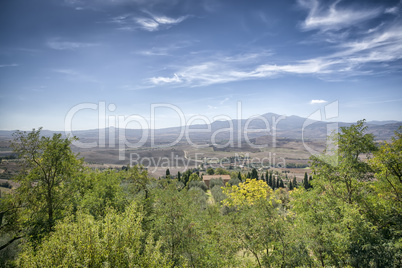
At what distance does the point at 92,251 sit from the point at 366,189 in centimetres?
1558

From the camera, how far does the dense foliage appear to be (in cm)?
794

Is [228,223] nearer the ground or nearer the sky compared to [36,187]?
nearer the ground

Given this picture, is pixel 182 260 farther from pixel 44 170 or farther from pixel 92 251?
pixel 44 170

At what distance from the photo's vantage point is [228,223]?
12.0 meters

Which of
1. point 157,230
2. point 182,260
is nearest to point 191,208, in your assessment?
point 157,230

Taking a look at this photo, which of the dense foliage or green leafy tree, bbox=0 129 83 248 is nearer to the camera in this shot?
the dense foliage

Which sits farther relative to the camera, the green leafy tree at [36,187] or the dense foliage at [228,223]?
the green leafy tree at [36,187]

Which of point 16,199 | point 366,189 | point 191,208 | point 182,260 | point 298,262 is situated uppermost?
point 366,189

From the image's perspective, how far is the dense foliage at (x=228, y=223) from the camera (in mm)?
7941

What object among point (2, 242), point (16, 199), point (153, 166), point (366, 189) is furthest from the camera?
point (153, 166)

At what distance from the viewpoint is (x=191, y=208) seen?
48.7 ft

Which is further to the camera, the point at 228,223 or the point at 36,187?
the point at 36,187

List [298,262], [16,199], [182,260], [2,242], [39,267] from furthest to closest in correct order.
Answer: [2,242] < [16,199] < [182,260] < [298,262] < [39,267]

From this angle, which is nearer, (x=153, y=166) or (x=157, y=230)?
(x=157, y=230)
